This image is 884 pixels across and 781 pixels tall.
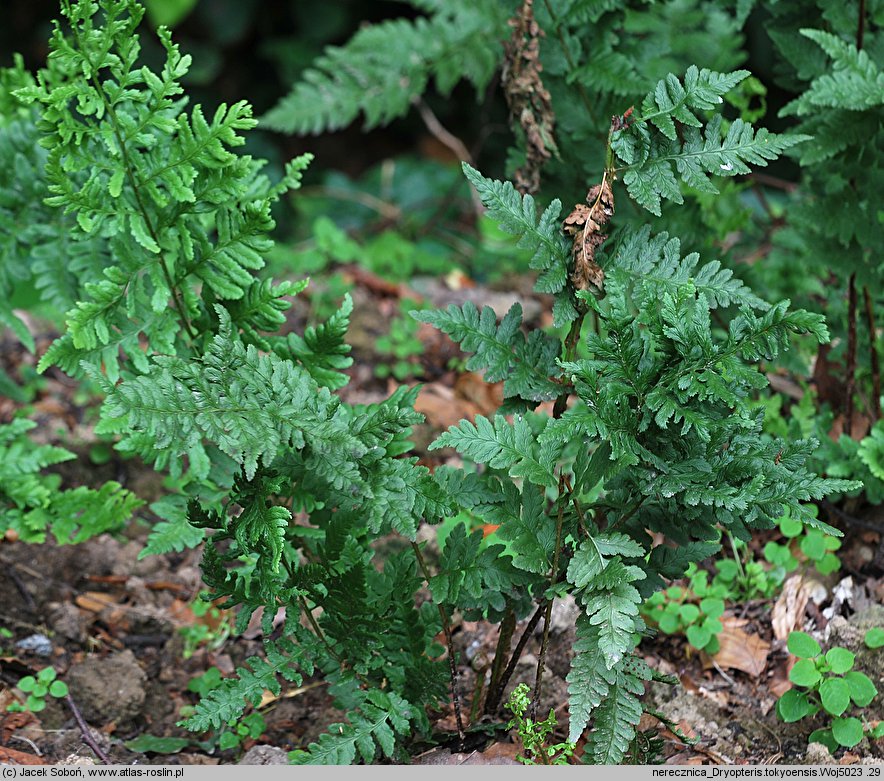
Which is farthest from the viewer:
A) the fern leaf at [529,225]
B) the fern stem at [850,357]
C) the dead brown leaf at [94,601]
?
the dead brown leaf at [94,601]

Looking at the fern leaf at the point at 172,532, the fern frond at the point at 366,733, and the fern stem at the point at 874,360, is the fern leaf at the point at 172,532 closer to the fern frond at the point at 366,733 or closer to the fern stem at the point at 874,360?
the fern frond at the point at 366,733

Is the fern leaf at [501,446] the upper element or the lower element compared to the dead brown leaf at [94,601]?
upper

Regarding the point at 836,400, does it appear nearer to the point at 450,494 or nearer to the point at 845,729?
the point at 845,729

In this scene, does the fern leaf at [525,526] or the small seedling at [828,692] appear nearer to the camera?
the fern leaf at [525,526]

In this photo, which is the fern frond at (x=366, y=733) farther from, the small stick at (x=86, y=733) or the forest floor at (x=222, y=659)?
the small stick at (x=86, y=733)

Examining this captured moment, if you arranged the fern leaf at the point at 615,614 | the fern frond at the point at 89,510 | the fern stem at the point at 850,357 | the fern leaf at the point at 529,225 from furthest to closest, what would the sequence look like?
the fern stem at the point at 850,357, the fern frond at the point at 89,510, the fern leaf at the point at 529,225, the fern leaf at the point at 615,614

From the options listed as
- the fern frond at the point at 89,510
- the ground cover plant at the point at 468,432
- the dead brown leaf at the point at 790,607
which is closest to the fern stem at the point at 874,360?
the ground cover plant at the point at 468,432

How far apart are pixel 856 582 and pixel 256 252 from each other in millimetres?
1891

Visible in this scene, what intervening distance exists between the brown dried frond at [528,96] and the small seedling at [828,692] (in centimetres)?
141

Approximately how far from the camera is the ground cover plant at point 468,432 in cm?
199

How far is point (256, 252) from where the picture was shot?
2.32 m

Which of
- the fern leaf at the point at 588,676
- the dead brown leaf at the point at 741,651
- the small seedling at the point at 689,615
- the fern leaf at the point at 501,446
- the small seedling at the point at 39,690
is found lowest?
the small seedling at the point at 39,690

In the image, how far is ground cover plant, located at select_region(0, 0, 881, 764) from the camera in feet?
6.54

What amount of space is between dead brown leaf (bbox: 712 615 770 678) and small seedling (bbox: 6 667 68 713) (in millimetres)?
1765
